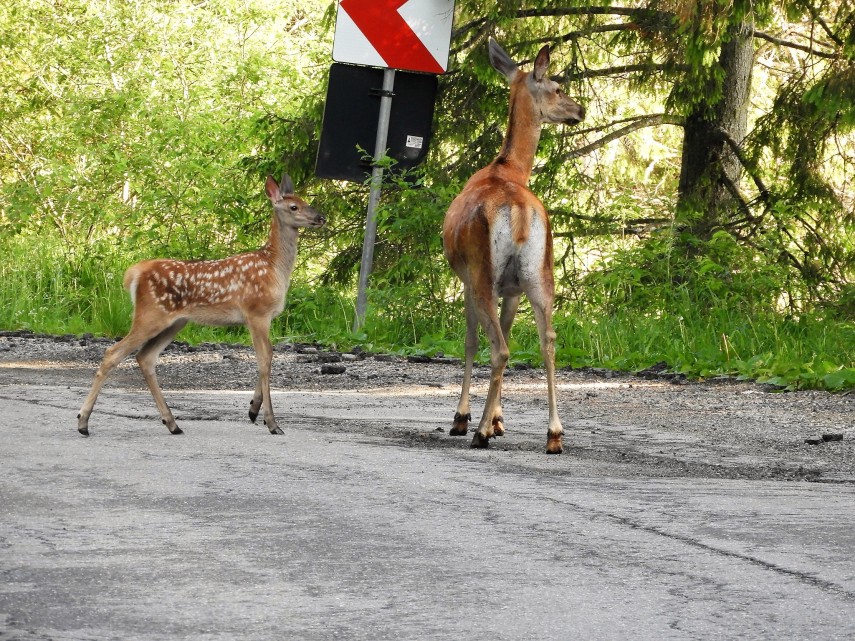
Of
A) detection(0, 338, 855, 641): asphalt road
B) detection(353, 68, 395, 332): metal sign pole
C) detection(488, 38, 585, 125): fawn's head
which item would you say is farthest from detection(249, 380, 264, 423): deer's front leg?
detection(353, 68, 395, 332): metal sign pole

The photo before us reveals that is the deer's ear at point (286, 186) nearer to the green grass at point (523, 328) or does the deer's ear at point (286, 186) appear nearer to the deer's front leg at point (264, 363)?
the deer's front leg at point (264, 363)

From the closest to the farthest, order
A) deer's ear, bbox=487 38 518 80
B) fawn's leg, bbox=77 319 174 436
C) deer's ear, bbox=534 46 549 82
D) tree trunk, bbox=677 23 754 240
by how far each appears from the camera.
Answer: fawn's leg, bbox=77 319 174 436
deer's ear, bbox=534 46 549 82
deer's ear, bbox=487 38 518 80
tree trunk, bbox=677 23 754 240

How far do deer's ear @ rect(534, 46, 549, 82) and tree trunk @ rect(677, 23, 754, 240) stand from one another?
26.5 feet

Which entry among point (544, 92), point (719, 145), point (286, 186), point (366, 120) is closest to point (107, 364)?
point (286, 186)

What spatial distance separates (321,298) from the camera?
17625 mm

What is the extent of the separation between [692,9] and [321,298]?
17.3 feet

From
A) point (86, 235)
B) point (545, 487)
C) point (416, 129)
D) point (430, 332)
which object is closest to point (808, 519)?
point (545, 487)

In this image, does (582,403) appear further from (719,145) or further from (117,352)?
(719,145)

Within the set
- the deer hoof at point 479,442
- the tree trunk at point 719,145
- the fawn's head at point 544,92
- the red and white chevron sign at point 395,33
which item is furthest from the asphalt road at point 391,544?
the tree trunk at point 719,145

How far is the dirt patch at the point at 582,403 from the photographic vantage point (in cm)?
849

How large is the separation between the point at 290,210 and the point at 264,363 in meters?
1.43

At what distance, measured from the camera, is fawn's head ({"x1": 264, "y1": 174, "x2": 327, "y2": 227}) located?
1041 cm

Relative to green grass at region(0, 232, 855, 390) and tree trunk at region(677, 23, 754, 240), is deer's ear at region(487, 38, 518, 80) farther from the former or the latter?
tree trunk at region(677, 23, 754, 240)

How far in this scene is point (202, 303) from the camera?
9.62 metres
